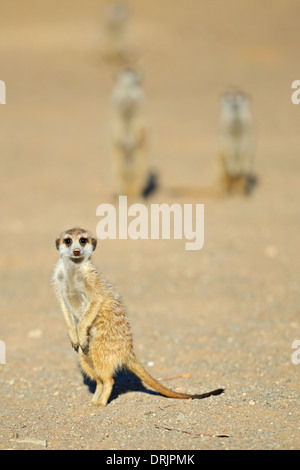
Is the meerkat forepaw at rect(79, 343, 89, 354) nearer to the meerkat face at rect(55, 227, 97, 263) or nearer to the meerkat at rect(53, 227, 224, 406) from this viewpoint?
the meerkat at rect(53, 227, 224, 406)

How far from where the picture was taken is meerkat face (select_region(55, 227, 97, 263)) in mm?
3312

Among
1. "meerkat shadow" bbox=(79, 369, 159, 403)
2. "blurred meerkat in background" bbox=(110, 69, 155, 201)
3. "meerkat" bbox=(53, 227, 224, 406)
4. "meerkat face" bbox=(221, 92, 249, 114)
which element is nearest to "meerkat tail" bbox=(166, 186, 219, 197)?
"blurred meerkat in background" bbox=(110, 69, 155, 201)

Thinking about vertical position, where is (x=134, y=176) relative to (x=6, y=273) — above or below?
above

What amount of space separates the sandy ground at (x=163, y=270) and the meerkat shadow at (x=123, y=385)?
0.06ft

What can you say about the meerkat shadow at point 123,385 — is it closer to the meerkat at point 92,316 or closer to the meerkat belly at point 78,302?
the meerkat at point 92,316

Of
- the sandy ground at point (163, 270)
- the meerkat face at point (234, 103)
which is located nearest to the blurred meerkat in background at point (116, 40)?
the sandy ground at point (163, 270)

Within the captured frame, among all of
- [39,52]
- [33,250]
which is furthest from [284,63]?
[33,250]

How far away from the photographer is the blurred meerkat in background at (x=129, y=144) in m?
8.67

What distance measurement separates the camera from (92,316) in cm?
338

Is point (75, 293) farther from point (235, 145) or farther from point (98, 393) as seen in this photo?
point (235, 145)

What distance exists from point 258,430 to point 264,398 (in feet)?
1.54

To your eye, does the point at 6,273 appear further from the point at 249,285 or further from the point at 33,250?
the point at 249,285

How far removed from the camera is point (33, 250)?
685 cm

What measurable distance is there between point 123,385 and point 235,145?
18.6 ft
